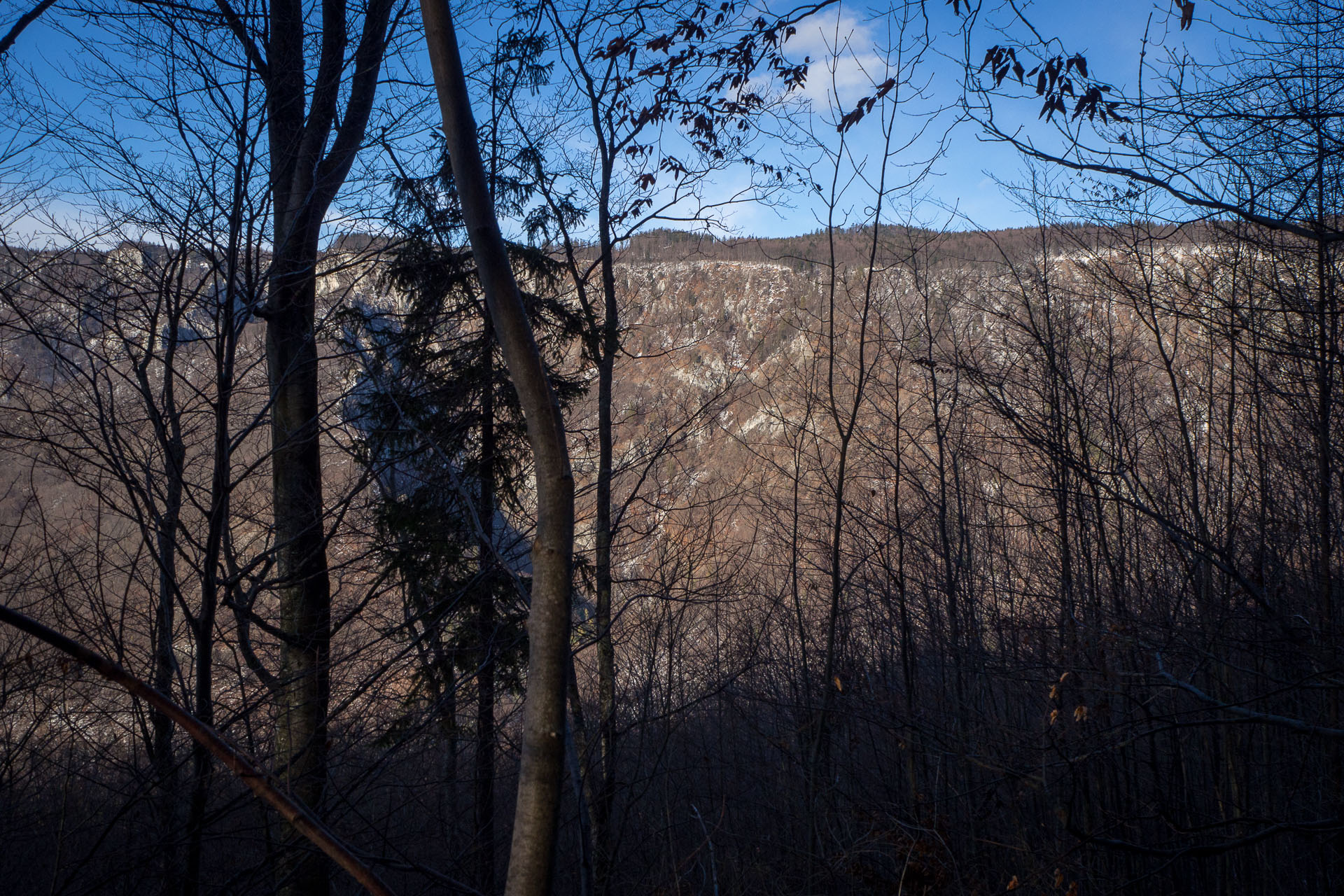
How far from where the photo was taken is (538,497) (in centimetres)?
142

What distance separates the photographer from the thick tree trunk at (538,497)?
1.41m

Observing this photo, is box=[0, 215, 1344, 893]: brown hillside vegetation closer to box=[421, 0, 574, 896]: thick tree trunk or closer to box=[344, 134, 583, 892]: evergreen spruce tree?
box=[344, 134, 583, 892]: evergreen spruce tree

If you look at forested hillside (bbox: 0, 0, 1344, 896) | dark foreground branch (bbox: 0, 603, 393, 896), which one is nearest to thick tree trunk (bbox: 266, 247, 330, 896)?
forested hillside (bbox: 0, 0, 1344, 896)

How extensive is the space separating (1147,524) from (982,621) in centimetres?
183

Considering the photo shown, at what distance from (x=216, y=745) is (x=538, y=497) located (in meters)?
0.61

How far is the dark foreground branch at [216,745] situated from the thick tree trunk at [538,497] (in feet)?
0.99

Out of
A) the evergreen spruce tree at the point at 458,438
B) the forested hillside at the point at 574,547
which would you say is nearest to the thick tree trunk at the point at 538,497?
the forested hillside at the point at 574,547

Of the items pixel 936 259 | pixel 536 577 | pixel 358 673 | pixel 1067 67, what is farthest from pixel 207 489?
pixel 936 259

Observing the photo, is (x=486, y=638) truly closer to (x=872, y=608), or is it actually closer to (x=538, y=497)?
(x=872, y=608)

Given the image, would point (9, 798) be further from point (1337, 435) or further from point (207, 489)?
point (1337, 435)

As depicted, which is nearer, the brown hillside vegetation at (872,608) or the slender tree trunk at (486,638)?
the brown hillside vegetation at (872,608)

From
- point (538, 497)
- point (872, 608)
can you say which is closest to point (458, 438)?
point (872, 608)

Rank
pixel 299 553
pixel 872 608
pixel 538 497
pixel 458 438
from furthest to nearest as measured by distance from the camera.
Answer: pixel 872 608, pixel 458 438, pixel 299 553, pixel 538 497

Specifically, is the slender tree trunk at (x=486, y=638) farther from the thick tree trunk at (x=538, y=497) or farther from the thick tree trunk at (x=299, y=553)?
the thick tree trunk at (x=538, y=497)
